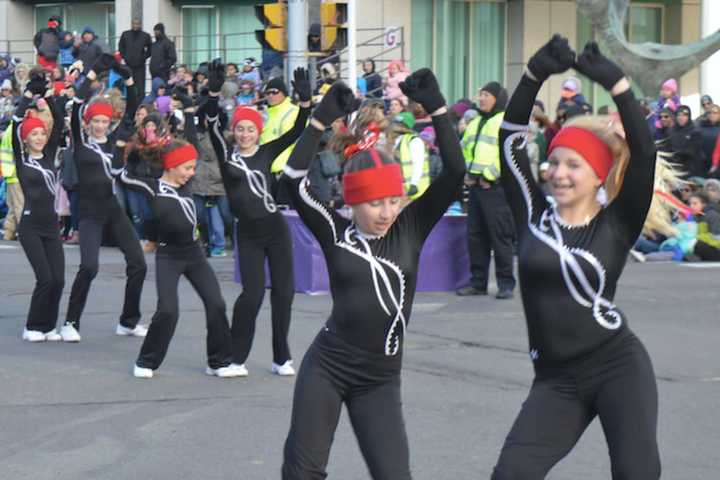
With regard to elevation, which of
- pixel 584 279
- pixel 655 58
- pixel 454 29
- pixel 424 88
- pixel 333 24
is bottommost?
pixel 584 279

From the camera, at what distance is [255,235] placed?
9.79 m

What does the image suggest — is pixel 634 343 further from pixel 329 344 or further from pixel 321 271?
pixel 321 271

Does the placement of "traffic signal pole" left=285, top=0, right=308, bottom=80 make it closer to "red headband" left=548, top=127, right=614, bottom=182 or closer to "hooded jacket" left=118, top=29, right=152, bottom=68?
"hooded jacket" left=118, top=29, right=152, bottom=68

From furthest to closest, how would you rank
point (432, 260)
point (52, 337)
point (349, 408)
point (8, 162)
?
1. point (8, 162)
2. point (432, 260)
3. point (52, 337)
4. point (349, 408)

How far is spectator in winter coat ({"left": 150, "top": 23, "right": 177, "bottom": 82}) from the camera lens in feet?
85.9

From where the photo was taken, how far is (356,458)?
7539 mm

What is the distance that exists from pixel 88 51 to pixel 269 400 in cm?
1994

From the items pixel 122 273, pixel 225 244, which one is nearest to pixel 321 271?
pixel 122 273

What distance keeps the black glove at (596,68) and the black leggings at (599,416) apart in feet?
3.10

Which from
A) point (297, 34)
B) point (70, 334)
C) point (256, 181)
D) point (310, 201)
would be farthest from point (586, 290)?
point (297, 34)

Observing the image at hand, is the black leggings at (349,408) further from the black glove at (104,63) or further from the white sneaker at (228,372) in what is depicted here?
the black glove at (104,63)

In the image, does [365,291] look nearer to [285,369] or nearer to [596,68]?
[596,68]

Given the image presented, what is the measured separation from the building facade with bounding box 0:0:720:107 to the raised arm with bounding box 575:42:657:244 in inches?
Result: 898

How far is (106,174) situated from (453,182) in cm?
631
